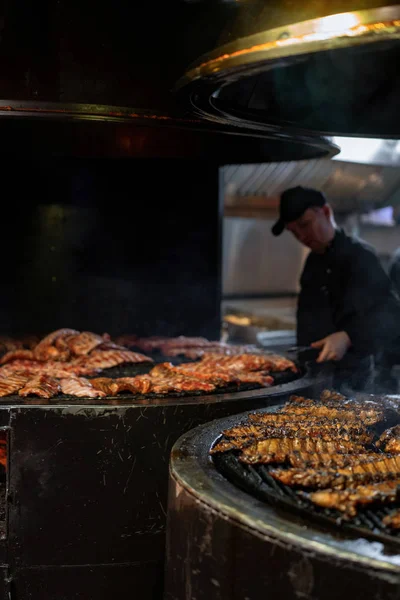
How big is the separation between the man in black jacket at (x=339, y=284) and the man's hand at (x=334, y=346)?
2.2 inches

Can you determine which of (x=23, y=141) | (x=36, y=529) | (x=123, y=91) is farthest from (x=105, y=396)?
(x=23, y=141)

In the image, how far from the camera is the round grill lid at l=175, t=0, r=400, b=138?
2521 millimetres

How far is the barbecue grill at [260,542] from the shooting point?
240 centimetres

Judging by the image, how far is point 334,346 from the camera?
5.90 m

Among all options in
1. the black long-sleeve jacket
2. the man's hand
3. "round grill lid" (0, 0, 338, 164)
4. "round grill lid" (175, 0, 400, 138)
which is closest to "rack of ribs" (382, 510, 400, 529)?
"round grill lid" (175, 0, 400, 138)

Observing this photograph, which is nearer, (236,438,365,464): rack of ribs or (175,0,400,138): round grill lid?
(175,0,400,138): round grill lid

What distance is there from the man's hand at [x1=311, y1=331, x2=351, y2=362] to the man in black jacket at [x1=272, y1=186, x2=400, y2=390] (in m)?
0.06

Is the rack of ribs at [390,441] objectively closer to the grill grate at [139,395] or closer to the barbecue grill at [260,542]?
the barbecue grill at [260,542]

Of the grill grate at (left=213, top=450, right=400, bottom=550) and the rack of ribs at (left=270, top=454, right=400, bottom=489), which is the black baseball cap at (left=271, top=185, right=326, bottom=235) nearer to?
the grill grate at (left=213, top=450, right=400, bottom=550)

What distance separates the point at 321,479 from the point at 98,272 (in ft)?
14.2

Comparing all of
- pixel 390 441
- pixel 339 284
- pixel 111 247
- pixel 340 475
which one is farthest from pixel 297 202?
pixel 340 475

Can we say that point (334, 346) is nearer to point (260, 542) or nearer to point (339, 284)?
point (339, 284)

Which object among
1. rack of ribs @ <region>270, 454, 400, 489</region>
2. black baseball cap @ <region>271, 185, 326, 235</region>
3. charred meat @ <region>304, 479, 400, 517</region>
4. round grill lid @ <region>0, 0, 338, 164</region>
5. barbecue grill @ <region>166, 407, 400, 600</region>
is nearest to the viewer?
barbecue grill @ <region>166, 407, 400, 600</region>

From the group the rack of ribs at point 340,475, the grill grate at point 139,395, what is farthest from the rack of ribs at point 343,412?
the grill grate at point 139,395
